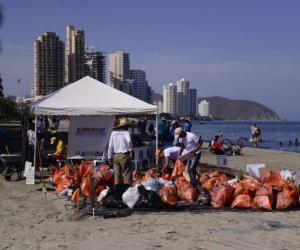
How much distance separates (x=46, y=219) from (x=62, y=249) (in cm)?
186

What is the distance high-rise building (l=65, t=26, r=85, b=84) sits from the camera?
10186 centimetres

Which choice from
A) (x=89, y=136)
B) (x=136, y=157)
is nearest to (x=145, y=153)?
(x=136, y=157)

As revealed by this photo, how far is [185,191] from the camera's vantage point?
9.38 metres

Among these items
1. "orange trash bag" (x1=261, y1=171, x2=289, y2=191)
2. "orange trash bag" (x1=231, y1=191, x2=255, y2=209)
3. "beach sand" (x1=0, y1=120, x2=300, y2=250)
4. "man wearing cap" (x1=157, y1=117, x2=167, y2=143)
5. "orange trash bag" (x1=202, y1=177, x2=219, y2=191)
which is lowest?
"beach sand" (x1=0, y1=120, x2=300, y2=250)

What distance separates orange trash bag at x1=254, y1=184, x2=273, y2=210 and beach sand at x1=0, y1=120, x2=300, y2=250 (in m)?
0.22

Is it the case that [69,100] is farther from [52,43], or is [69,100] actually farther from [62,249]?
[52,43]

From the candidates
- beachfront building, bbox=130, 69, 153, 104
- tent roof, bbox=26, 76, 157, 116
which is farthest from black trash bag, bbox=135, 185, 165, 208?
beachfront building, bbox=130, 69, 153, 104

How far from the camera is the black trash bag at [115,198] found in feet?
27.3

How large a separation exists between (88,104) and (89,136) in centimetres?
118

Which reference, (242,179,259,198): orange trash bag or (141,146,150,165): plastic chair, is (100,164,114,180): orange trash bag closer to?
(242,179,259,198): orange trash bag

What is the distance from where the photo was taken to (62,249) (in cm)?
580

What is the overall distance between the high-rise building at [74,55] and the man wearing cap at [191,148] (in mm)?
91720

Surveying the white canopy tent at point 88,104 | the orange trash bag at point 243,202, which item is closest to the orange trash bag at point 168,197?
the orange trash bag at point 243,202

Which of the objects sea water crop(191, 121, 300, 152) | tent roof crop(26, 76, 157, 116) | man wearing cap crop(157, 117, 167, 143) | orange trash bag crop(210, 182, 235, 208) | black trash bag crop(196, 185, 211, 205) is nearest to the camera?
orange trash bag crop(210, 182, 235, 208)
